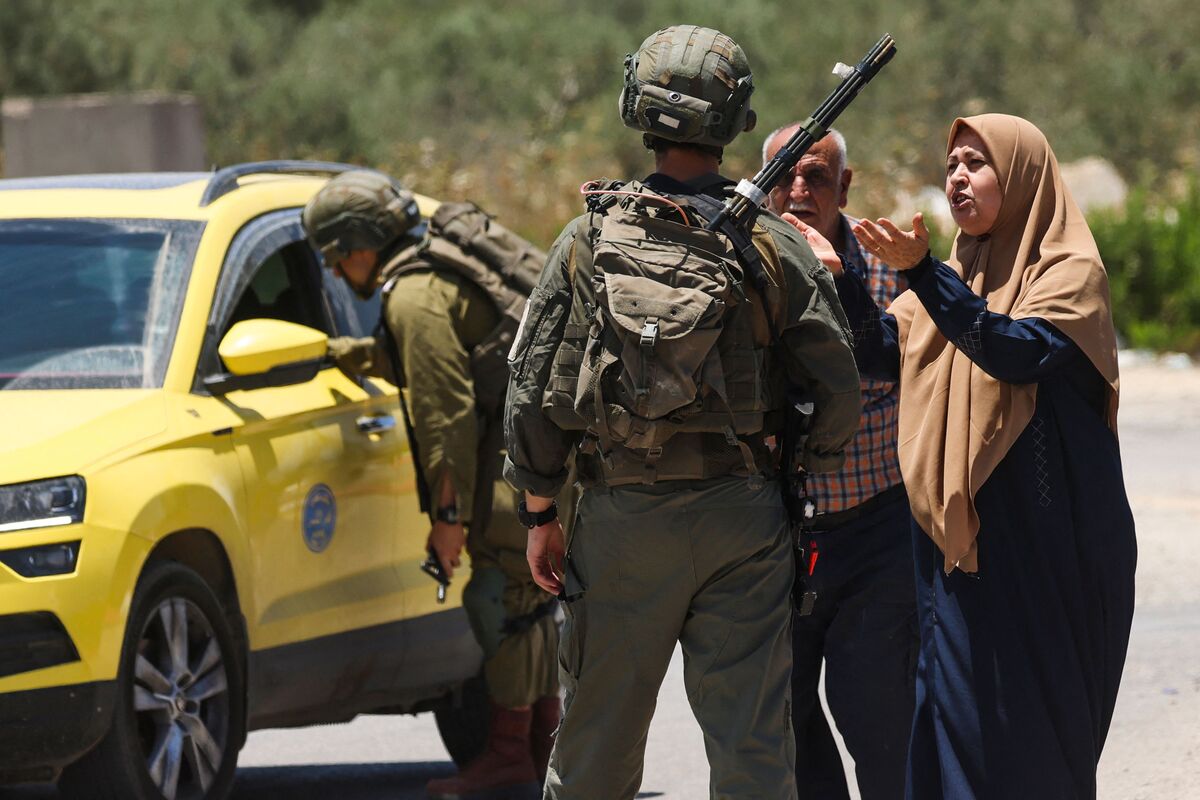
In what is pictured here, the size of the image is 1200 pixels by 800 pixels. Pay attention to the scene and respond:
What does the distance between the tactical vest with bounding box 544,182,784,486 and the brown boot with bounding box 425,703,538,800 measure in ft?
8.03

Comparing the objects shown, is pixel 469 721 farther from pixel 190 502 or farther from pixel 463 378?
pixel 190 502

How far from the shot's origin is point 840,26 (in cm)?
4631

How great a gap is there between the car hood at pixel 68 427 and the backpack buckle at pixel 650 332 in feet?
6.24

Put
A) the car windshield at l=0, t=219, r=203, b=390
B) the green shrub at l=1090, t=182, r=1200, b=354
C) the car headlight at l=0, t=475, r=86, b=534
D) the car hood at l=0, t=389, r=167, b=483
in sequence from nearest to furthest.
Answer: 1. the car headlight at l=0, t=475, r=86, b=534
2. the car hood at l=0, t=389, r=167, b=483
3. the car windshield at l=0, t=219, r=203, b=390
4. the green shrub at l=1090, t=182, r=1200, b=354

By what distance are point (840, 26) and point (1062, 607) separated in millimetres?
43210

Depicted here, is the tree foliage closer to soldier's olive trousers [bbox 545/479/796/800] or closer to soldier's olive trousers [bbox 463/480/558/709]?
soldier's olive trousers [bbox 463/480/558/709]

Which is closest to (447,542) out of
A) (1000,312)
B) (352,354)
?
(352,354)

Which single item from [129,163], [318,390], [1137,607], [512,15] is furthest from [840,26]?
[318,390]

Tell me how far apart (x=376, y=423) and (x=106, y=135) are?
1477cm

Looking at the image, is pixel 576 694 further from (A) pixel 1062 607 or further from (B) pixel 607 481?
(A) pixel 1062 607

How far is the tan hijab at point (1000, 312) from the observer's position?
4.27 metres

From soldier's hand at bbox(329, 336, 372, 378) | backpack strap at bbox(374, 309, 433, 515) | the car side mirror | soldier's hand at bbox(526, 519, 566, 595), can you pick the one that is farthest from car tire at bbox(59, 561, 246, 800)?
soldier's hand at bbox(526, 519, 566, 595)

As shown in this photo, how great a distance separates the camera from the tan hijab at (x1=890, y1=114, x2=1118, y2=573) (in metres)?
4.27

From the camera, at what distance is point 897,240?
417 centimetres
